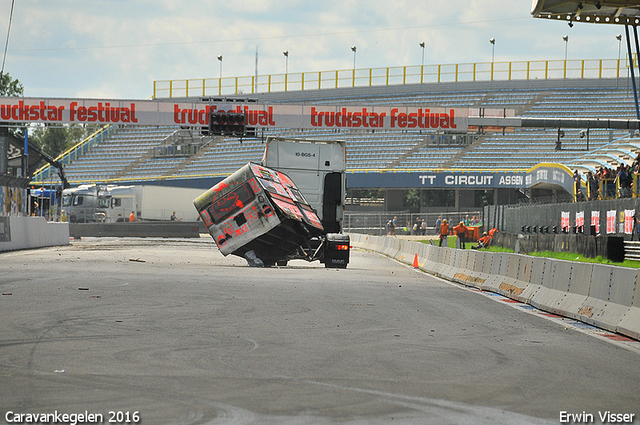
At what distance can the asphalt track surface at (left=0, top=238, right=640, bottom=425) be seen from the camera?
5609 mm

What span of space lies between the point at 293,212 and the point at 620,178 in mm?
15236

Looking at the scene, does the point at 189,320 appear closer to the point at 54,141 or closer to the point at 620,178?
the point at 620,178

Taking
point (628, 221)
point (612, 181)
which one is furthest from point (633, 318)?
point (612, 181)

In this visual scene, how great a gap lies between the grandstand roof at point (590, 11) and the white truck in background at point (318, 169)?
24.6 feet

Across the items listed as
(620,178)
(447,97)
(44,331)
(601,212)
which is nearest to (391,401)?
(44,331)

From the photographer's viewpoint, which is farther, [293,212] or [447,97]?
[447,97]

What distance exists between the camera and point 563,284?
13.2m

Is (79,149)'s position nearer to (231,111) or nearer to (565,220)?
(231,111)

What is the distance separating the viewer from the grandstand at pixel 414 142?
62312 millimetres

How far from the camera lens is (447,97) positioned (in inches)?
2785

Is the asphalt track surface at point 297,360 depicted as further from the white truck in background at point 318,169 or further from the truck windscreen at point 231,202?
the white truck in background at point 318,169

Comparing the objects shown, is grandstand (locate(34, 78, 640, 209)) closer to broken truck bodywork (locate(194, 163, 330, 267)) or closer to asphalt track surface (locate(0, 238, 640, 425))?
broken truck bodywork (locate(194, 163, 330, 267))

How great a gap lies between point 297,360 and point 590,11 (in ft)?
68.4

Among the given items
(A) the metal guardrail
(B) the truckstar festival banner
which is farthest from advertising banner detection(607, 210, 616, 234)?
(B) the truckstar festival banner
